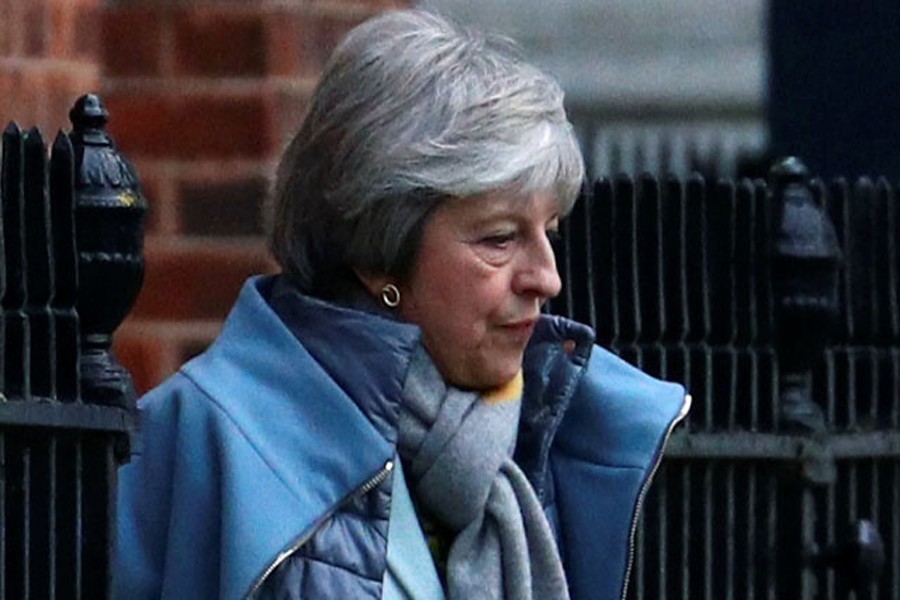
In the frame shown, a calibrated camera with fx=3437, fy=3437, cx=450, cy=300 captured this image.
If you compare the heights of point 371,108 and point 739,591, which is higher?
point 371,108

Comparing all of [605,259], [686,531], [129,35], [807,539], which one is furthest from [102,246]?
[129,35]

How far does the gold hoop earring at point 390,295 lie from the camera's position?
425cm

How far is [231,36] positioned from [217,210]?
1.03ft

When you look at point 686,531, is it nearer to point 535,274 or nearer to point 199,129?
point 535,274

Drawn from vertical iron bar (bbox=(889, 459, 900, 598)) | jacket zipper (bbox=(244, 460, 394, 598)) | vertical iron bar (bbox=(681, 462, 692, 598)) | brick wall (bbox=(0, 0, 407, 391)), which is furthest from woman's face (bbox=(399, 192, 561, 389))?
brick wall (bbox=(0, 0, 407, 391))

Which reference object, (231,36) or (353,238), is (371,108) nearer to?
(353,238)

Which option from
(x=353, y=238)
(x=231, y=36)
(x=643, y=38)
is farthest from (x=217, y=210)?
(x=643, y=38)

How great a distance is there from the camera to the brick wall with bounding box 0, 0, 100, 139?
548cm

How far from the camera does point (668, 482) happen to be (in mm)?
5246

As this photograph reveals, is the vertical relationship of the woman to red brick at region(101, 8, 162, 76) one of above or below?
below

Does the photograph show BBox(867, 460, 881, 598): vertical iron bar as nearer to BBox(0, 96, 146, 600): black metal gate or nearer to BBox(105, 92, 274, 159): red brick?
BBox(105, 92, 274, 159): red brick

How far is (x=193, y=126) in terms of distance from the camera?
20.0 feet

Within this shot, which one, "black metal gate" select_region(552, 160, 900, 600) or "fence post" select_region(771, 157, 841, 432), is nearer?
"black metal gate" select_region(552, 160, 900, 600)

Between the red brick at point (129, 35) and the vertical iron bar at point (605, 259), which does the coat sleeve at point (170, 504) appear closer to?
the vertical iron bar at point (605, 259)
